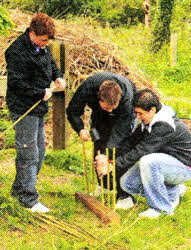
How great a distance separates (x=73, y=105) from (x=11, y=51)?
865 millimetres

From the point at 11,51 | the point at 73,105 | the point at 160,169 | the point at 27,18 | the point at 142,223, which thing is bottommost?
the point at 142,223

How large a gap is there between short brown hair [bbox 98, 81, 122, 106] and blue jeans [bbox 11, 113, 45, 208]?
59cm

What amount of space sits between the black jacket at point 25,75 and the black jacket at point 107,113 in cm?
40

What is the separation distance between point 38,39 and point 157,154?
1413 mm

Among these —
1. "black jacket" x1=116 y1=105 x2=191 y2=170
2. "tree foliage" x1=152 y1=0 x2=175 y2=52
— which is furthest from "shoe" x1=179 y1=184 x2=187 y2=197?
"tree foliage" x1=152 y1=0 x2=175 y2=52

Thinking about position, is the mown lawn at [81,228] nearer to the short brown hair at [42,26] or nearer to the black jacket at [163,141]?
the black jacket at [163,141]

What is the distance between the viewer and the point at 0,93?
4.85 m

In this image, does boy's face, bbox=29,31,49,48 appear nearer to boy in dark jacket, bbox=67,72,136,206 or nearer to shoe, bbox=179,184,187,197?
boy in dark jacket, bbox=67,72,136,206

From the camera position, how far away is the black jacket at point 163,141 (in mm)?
3939

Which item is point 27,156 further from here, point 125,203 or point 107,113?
point 125,203

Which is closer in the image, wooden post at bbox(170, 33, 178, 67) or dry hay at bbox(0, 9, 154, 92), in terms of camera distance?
dry hay at bbox(0, 9, 154, 92)

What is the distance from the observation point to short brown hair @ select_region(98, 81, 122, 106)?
3.78 m

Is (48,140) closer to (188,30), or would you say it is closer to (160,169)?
(160,169)

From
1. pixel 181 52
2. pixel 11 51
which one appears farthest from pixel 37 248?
pixel 181 52
